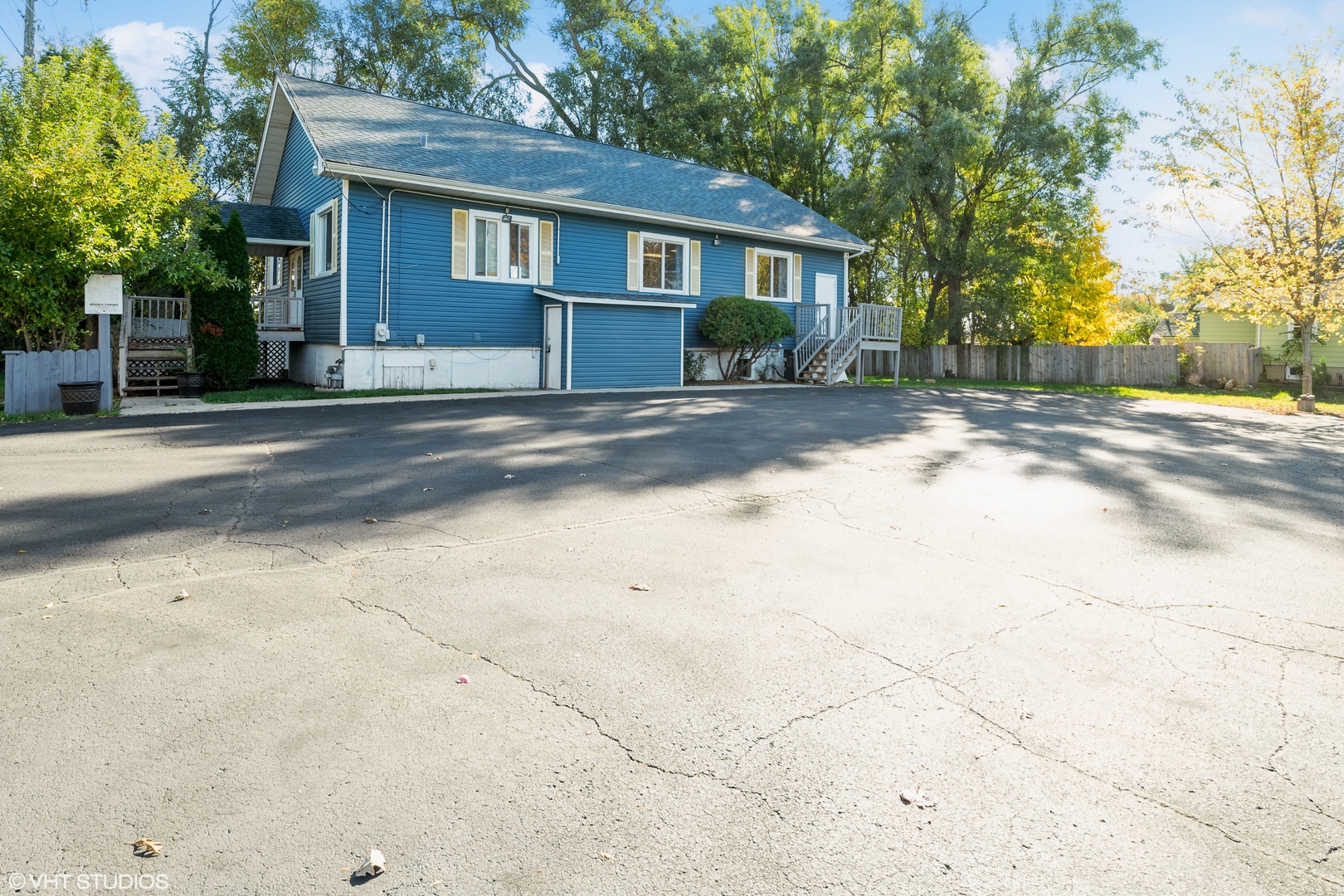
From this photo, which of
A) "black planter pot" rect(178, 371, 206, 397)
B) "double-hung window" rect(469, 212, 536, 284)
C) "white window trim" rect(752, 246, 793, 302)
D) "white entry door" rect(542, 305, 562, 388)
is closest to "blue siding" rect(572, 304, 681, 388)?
"white entry door" rect(542, 305, 562, 388)

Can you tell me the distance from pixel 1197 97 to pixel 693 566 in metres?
20.0

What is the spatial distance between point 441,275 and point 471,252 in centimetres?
88

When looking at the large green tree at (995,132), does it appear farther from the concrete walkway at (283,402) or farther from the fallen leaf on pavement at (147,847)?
the fallen leaf on pavement at (147,847)

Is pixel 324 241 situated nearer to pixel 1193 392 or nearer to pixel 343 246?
pixel 343 246

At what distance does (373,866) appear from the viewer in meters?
2.08

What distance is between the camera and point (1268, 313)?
18.0 meters

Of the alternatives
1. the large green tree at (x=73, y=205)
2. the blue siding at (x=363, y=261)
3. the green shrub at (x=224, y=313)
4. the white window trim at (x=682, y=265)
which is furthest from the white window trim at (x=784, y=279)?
the large green tree at (x=73, y=205)

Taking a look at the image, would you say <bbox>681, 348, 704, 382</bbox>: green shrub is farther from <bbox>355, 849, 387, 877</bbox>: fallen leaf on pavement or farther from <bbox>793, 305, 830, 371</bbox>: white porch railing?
<bbox>355, 849, 387, 877</bbox>: fallen leaf on pavement

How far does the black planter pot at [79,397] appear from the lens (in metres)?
11.0

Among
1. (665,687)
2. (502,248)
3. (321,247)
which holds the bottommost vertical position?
(665,687)

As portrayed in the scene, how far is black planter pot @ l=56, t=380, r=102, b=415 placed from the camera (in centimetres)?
1102

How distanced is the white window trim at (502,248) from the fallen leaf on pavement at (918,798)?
16.2 m

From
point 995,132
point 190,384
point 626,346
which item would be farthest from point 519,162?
point 995,132

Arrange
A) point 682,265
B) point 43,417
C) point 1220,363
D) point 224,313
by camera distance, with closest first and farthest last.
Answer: point 43,417
point 224,313
point 682,265
point 1220,363
